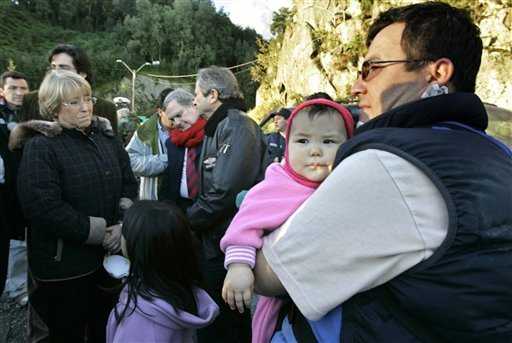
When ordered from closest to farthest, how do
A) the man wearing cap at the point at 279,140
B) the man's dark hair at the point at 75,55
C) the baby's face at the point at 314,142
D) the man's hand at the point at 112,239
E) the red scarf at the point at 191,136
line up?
the baby's face at the point at 314,142 → the man's hand at the point at 112,239 → the red scarf at the point at 191,136 → the man's dark hair at the point at 75,55 → the man wearing cap at the point at 279,140

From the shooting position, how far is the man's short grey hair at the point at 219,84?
2.99 meters

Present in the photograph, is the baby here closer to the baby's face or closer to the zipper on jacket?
the baby's face

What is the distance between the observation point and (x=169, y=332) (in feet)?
5.84

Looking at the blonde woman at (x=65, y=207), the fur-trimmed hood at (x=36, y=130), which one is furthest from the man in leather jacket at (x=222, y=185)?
the fur-trimmed hood at (x=36, y=130)

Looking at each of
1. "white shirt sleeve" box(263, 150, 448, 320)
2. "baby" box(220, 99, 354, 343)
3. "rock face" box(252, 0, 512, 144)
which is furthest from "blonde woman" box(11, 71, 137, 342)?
"rock face" box(252, 0, 512, 144)

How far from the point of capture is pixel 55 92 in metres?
2.43

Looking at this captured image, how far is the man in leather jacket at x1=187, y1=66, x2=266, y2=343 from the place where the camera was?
2.53 m

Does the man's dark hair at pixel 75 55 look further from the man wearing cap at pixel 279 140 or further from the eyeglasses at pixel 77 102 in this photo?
the man wearing cap at pixel 279 140

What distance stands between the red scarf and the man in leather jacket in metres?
0.41

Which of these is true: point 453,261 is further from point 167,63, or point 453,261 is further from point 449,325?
point 167,63

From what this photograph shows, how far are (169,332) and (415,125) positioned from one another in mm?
1416

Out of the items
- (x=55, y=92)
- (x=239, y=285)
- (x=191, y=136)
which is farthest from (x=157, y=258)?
(x=191, y=136)

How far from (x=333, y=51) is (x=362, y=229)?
1933cm

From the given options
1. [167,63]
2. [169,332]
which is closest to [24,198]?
[169,332]
